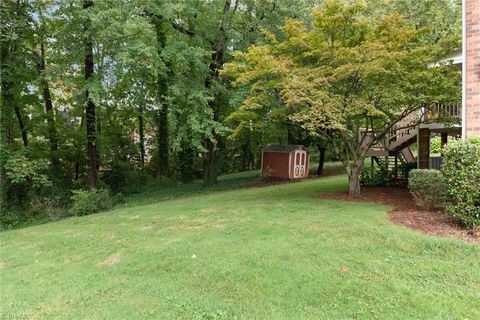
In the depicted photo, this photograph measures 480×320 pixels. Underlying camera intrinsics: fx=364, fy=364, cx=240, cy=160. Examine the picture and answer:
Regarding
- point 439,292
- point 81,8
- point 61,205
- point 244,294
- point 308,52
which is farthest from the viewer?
point 61,205

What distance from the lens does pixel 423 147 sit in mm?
13398

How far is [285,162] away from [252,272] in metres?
13.2

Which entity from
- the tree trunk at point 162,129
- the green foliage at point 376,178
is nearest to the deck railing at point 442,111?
the green foliage at point 376,178

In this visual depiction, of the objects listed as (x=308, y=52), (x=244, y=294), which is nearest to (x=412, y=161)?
(x=308, y=52)

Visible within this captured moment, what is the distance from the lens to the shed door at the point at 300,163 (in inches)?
717

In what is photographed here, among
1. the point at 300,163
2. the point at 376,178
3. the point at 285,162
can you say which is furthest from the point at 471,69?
the point at 300,163

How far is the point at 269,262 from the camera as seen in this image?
17.3 ft

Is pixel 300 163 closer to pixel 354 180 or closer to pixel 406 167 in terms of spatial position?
pixel 406 167

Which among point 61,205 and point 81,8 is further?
point 61,205

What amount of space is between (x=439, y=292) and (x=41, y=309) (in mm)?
4819

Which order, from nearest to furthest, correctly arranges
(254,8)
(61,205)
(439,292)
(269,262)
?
(439,292) → (269,262) → (61,205) → (254,8)

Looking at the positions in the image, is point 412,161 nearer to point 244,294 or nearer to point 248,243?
→ point 248,243

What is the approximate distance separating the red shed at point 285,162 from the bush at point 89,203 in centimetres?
822

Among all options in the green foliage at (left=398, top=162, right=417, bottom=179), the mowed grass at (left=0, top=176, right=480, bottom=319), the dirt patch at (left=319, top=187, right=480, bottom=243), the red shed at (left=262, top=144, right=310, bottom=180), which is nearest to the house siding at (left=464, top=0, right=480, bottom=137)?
the dirt patch at (left=319, top=187, right=480, bottom=243)
